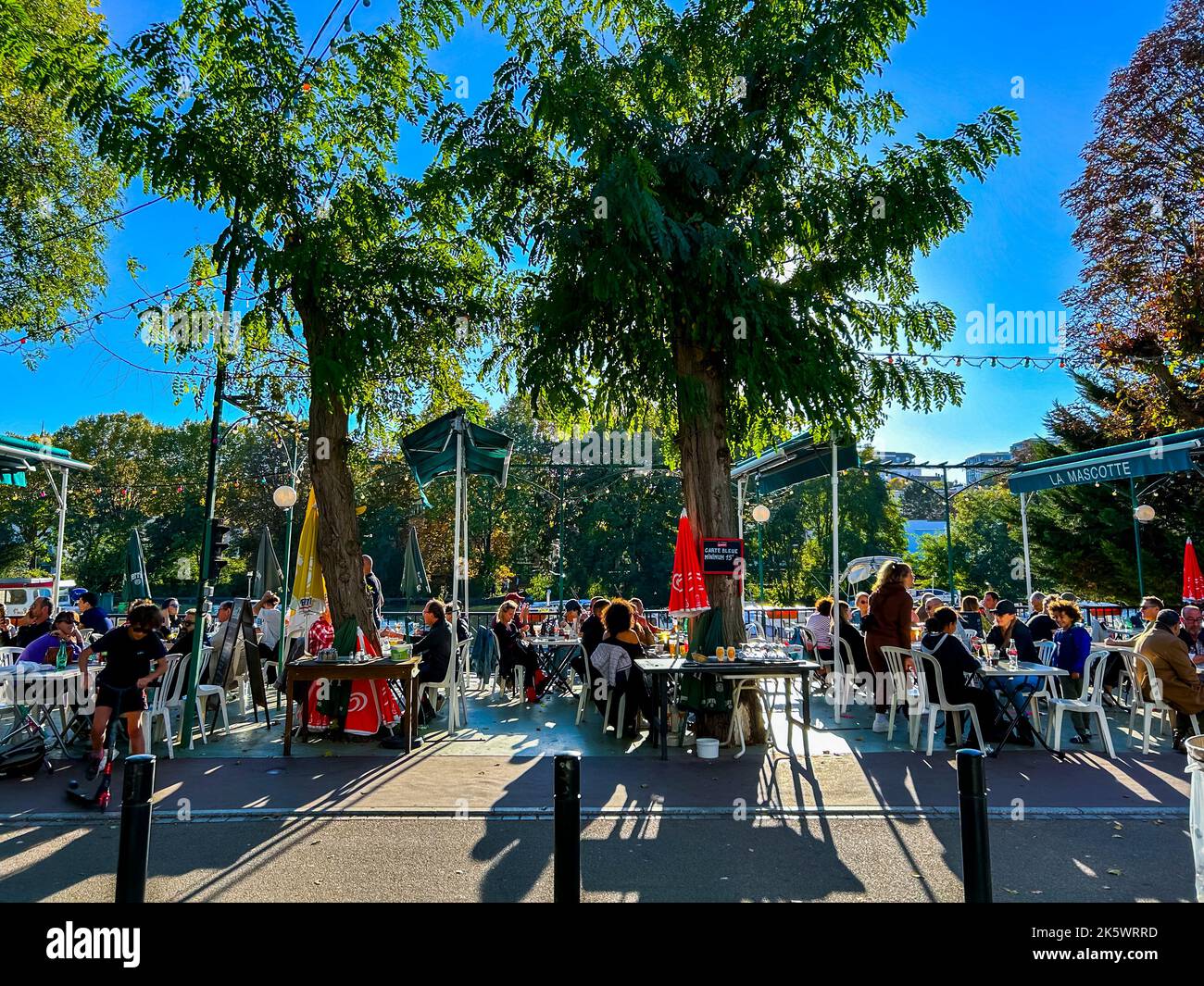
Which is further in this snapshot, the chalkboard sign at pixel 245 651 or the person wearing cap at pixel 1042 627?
the person wearing cap at pixel 1042 627

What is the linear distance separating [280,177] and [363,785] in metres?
6.82

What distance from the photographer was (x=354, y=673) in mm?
8664

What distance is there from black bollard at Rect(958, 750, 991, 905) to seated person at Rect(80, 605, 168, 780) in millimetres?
6733

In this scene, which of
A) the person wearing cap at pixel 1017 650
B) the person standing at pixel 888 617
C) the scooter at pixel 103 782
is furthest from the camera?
the person standing at pixel 888 617

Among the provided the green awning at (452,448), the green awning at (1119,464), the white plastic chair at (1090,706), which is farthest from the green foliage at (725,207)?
the green awning at (1119,464)

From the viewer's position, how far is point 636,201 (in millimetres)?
8094

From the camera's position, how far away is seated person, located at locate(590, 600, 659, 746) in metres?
9.65

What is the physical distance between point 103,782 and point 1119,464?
13088mm

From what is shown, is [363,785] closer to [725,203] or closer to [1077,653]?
[725,203]

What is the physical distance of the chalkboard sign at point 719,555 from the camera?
9305mm

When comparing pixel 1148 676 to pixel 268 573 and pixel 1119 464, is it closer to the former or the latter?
pixel 1119 464

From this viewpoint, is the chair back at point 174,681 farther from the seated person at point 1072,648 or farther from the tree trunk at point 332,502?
the seated person at point 1072,648

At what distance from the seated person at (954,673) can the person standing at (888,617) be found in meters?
0.59
